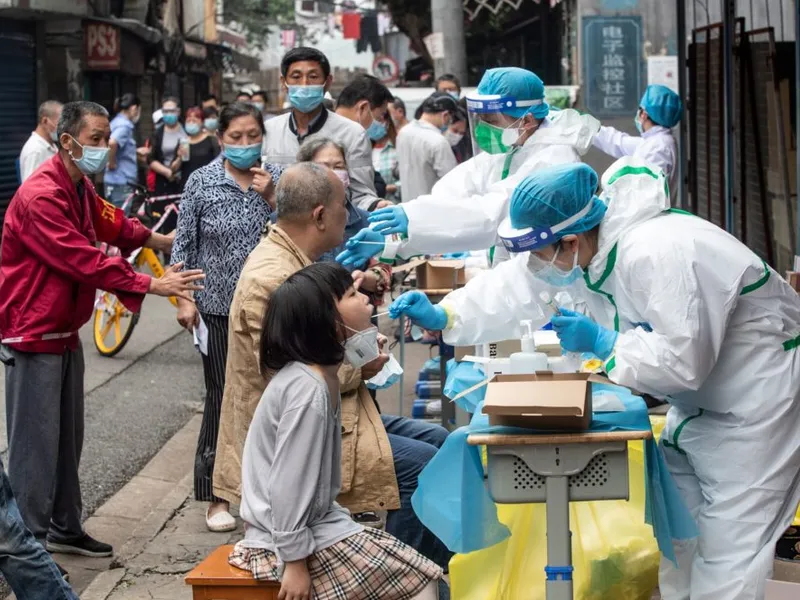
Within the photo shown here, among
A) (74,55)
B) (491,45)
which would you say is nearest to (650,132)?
(74,55)

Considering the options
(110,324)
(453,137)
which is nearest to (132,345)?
(110,324)

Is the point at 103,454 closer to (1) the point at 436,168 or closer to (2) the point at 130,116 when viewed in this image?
(1) the point at 436,168

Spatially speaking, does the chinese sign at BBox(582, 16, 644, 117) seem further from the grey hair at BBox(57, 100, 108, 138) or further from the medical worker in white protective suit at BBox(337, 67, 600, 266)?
the grey hair at BBox(57, 100, 108, 138)

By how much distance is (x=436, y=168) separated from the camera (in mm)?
10852

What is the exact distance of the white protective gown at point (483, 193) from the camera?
18.7 ft

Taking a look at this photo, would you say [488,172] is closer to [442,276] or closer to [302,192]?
[442,276]

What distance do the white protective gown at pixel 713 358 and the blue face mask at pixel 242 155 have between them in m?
2.18

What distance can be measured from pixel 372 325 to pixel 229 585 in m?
0.90

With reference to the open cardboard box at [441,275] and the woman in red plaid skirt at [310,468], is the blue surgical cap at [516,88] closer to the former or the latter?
the open cardboard box at [441,275]

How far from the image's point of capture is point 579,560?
4.84 m

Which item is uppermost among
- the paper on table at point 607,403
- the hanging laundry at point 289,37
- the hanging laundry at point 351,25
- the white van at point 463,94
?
the hanging laundry at point 289,37

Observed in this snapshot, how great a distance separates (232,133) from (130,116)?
12.0m

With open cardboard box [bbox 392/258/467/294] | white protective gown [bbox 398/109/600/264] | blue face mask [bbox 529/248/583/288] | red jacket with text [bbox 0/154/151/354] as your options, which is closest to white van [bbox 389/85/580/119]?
open cardboard box [bbox 392/258/467/294]

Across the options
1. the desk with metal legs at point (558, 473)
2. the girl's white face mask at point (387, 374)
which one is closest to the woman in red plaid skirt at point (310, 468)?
the desk with metal legs at point (558, 473)
